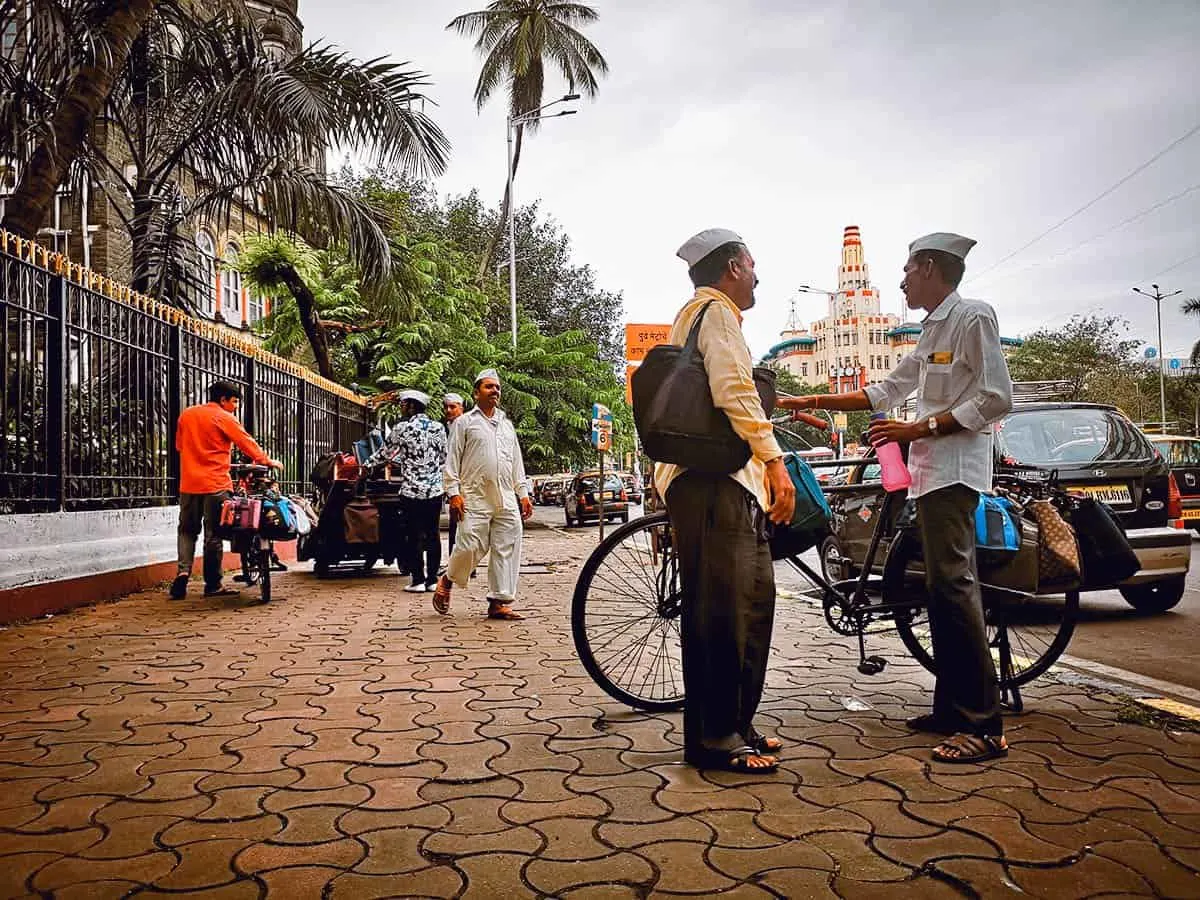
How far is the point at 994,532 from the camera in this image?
3.91m

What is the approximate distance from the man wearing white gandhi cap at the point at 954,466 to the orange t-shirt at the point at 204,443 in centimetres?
613

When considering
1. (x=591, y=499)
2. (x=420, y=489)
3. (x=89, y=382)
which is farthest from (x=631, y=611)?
(x=591, y=499)

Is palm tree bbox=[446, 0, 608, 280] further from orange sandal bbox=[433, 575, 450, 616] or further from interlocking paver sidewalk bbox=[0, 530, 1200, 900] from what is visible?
interlocking paver sidewalk bbox=[0, 530, 1200, 900]

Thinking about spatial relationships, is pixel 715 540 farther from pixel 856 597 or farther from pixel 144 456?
pixel 144 456

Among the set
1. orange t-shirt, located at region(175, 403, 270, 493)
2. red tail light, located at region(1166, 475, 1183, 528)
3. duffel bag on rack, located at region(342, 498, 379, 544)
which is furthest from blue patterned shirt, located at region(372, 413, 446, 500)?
red tail light, located at region(1166, 475, 1183, 528)

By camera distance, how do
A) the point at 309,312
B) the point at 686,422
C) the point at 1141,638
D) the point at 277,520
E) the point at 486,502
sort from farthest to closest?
1. the point at 309,312
2. the point at 277,520
3. the point at 486,502
4. the point at 1141,638
5. the point at 686,422

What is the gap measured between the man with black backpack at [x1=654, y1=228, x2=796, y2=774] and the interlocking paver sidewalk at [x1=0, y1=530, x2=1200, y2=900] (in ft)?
0.68

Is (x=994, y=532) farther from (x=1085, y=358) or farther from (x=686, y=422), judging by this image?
(x=1085, y=358)

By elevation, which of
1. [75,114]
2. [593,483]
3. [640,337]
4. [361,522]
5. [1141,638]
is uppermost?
[75,114]

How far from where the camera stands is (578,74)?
107 feet

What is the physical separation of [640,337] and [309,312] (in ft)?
21.8

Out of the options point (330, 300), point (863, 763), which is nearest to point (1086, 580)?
point (863, 763)

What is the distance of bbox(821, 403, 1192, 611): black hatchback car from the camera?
7297 millimetres

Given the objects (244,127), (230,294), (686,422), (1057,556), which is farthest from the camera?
(230,294)
